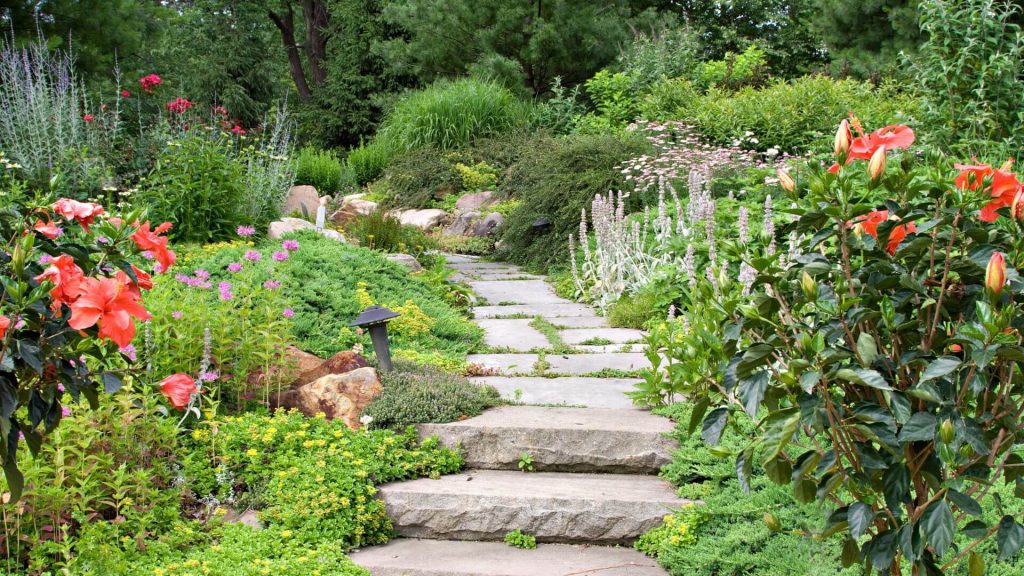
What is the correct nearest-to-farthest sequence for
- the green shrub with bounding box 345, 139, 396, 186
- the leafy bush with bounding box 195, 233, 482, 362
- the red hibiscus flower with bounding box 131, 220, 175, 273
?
the red hibiscus flower with bounding box 131, 220, 175, 273
the leafy bush with bounding box 195, 233, 482, 362
the green shrub with bounding box 345, 139, 396, 186

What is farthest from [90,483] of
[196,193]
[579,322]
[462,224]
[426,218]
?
[426,218]

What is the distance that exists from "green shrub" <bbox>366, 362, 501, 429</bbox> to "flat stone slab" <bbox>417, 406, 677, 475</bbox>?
76 millimetres

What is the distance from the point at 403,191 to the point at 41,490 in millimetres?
8604

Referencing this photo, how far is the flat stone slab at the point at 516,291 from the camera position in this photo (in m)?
6.47

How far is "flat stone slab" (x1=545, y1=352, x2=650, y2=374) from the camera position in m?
4.46

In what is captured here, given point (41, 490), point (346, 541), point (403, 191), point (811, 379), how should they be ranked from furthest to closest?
point (403, 191), point (346, 541), point (41, 490), point (811, 379)

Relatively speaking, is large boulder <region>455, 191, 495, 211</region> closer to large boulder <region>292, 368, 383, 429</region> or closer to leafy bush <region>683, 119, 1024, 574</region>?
large boulder <region>292, 368, 383, 429</region>

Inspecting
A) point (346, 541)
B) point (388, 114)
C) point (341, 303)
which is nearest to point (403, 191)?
point (388, 114)

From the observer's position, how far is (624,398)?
3.97 metres

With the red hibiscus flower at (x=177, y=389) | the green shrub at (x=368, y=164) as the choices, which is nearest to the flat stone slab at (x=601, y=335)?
the red hibiscus flower at (x=177, y=389)

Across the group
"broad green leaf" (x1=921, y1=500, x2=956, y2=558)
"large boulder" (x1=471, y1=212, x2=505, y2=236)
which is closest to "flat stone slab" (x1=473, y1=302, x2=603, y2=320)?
"large boulder" (x1=471, y1=212, x2=505, y2=236)

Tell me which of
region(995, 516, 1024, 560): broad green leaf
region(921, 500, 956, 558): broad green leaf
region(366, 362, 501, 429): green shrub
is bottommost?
region(366, 362, 501, 429): green shrub

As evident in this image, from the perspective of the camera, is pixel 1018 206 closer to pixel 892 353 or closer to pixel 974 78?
pixel 892 353

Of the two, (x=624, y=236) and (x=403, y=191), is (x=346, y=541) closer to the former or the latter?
(x=624, y=236)
